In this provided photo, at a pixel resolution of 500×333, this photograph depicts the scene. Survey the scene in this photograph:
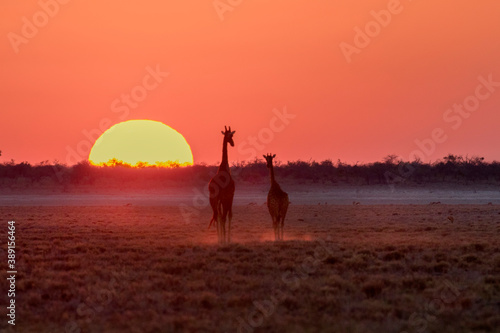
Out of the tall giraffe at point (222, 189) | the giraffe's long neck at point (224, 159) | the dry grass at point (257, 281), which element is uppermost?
the giraffe's long neck at point (224, 159)

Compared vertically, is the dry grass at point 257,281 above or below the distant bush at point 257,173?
below

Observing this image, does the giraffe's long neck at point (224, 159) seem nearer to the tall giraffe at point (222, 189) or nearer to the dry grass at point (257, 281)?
the tall giraffe at point (222, 189)

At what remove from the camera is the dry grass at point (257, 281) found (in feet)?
40.1

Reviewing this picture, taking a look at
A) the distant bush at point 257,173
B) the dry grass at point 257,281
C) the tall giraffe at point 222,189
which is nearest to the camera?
the dry grass at point 257,281

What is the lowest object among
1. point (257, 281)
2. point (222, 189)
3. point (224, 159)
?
point (257, 281)

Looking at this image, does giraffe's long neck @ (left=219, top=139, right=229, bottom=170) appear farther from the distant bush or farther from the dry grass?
the distant bush

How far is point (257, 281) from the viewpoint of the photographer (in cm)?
1543

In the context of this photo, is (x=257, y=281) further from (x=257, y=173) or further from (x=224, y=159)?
(x=257, y=173)

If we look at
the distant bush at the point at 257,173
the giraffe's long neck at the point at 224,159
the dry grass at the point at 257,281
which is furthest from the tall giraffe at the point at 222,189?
the distant bush at the point at 257,173

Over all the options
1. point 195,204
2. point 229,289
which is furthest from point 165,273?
point 195,204

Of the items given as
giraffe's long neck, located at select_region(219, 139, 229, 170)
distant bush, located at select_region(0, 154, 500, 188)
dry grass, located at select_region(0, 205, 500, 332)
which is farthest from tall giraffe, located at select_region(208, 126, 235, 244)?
distant bush, located at select_region(0, 154, 500, 188)

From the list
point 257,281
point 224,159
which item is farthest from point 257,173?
point 257,281

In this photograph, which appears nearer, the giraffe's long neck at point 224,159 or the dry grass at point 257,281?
the dry grass at point 257,281

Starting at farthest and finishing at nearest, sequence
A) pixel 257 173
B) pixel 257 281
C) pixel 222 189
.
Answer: pixel 257 173, pixel 222 189, pixel 257 281
